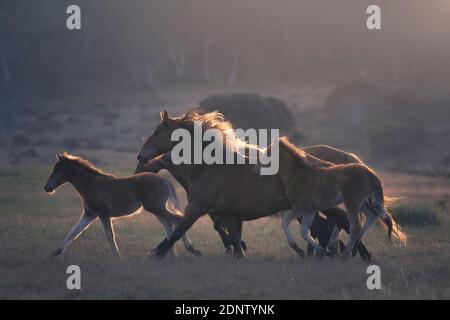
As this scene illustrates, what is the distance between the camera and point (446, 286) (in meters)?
9.74

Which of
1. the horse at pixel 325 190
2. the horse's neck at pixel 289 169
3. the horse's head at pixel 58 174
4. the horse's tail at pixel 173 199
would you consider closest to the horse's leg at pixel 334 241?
the horse at pixel 325 190

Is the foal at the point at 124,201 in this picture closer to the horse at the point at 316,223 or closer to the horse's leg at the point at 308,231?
the horse at the point at 316,223

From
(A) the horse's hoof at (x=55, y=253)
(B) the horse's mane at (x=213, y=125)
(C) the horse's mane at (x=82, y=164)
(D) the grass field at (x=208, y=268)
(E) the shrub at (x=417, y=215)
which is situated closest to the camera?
(D) the grass field at (x=208, y=268)

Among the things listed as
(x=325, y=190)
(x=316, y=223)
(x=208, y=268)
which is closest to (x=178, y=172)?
(x=208, y=268)

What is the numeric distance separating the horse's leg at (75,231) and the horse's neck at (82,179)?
389 millimetres

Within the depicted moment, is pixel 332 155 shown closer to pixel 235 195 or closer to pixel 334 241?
pixel 334 241

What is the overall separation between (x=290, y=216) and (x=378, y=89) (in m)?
39.0

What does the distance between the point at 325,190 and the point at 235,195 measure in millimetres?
1354

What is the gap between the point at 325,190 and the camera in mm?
11125

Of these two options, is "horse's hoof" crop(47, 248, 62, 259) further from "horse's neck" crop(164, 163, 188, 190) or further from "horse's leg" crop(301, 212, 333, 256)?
"horse's leg" crop(301, 212, 333, 256)

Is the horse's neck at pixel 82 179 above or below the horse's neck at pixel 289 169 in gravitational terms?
below

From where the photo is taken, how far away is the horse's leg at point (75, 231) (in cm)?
1176
